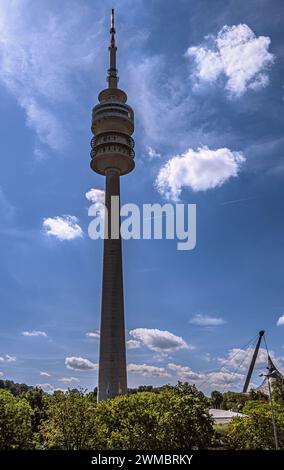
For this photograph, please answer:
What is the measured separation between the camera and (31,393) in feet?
289

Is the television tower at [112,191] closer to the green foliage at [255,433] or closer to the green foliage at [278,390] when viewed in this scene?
the green foliage at [255,433]

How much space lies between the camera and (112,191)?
9056cm

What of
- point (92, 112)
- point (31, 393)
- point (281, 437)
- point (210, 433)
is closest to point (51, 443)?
point (210, 433)

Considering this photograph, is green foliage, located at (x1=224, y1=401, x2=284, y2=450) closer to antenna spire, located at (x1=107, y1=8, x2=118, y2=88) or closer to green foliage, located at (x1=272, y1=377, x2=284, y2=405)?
green foliage, located at (x1=272, y1=377, x2=284, y2=405)

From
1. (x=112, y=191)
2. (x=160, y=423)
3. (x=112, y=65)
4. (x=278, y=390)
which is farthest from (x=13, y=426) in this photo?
(x=112, y=65)

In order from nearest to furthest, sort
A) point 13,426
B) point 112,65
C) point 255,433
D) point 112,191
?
point 13,426 < point 255,433 < point 112,191 < point 112,65

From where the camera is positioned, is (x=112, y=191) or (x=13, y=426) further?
(x=112, y=191)

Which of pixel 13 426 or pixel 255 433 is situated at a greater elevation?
pixel 13 426

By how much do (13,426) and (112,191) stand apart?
57.3 m

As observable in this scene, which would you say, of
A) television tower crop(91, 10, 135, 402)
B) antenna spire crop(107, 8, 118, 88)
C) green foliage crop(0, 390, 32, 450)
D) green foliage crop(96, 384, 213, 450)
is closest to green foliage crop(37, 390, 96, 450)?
green foliage crop(96, 384, 213, 450)

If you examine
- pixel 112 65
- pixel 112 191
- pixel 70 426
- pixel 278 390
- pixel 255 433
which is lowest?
pixel 255 433

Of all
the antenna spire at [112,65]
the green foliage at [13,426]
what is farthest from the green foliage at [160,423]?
the antenna spire at [112,65]

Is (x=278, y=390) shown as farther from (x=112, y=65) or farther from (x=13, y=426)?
(x=112, y=65)

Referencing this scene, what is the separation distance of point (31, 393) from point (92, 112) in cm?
5866
